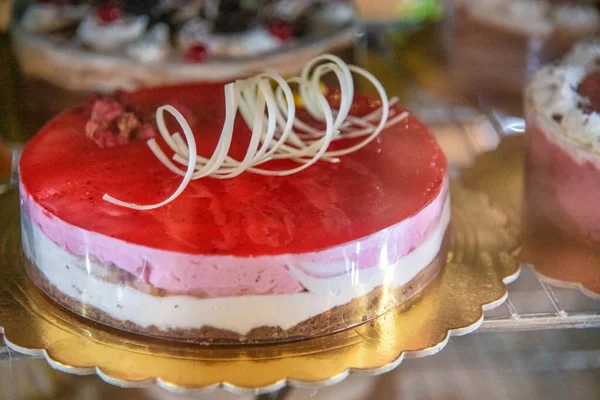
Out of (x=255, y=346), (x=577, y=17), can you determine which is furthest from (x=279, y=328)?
(x=577, y=17)

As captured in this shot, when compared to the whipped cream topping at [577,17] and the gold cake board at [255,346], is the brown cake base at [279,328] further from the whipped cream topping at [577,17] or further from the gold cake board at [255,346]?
the whipped cream topping at [577,17]

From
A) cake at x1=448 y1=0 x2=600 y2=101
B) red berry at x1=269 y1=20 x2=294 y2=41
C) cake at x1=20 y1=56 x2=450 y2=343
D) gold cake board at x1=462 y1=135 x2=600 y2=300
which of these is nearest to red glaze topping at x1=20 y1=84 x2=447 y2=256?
cake at x1=20 y1=56 x2=450 y2=343

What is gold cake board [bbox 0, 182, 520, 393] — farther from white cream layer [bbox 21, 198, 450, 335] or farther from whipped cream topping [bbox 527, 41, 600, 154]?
whipped cream topping [bbox 527, 41, 600, 154]

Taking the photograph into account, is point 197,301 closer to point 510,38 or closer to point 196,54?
point 196,54

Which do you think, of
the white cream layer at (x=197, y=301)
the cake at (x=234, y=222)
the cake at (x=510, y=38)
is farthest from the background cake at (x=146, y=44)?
the white cream layer at (x=197, y=301)

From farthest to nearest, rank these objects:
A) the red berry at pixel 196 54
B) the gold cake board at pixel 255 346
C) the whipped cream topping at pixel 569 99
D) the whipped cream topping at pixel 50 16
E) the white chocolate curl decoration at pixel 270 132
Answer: the whipped cream topping at pixel 50 16 < the red berry at pixel 196 54 < the whipped cream topping at pixel 569 99 < the white chocolate curl decoration at pixel 270 132 < the gold cake board at pixel 255 346
